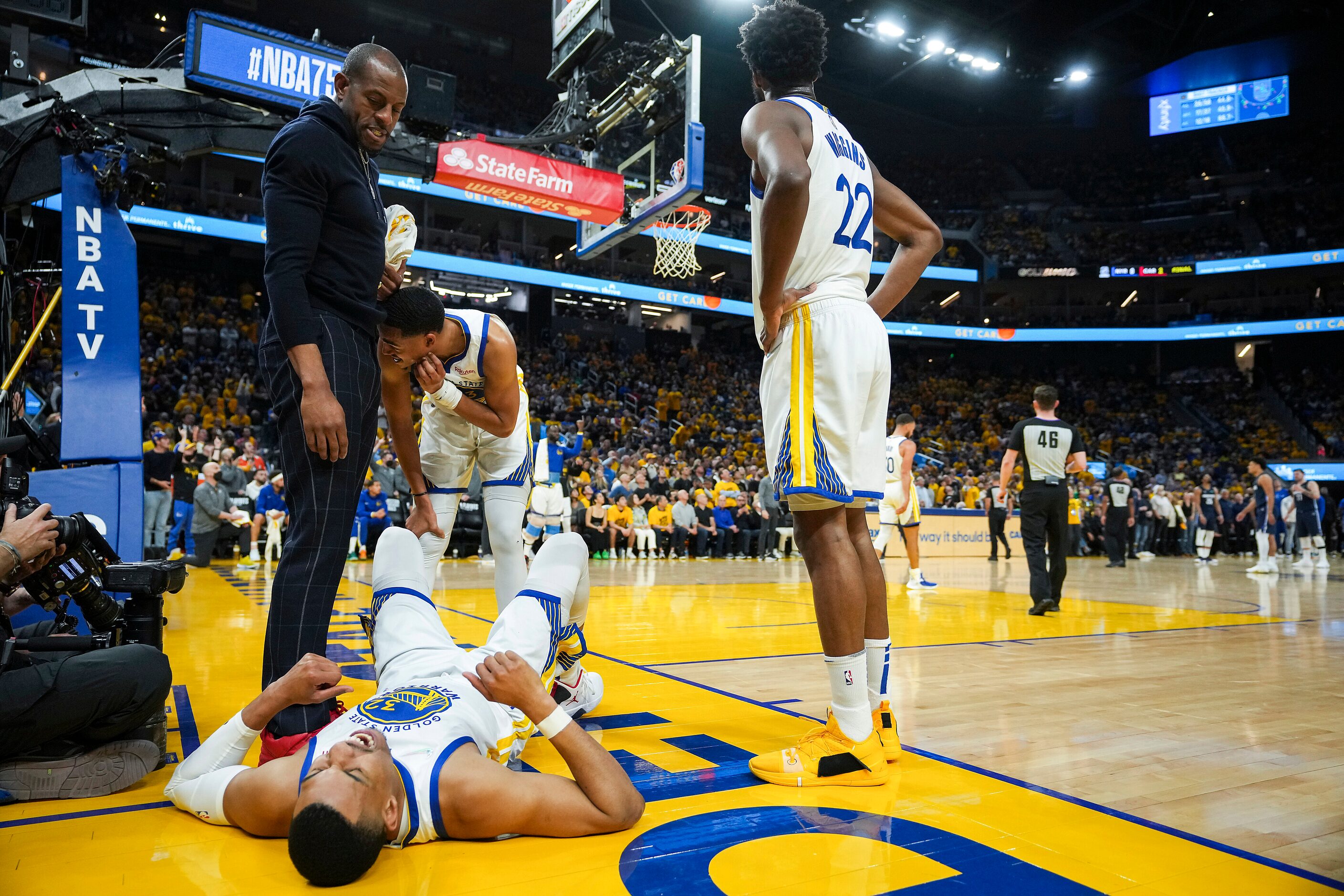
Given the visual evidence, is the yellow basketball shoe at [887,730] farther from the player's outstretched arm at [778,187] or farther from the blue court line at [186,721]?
the blue court line at [186,721]

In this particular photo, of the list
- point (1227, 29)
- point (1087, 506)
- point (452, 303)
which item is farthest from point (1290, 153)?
point (452, 303)

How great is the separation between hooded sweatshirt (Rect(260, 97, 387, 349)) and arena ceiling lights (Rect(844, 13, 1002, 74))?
25794 millimetres

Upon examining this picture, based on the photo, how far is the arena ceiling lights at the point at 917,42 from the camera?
972 inches

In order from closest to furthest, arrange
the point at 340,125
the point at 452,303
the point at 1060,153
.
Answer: the point at 340,125
the point at 452,303
the point at 1060,153

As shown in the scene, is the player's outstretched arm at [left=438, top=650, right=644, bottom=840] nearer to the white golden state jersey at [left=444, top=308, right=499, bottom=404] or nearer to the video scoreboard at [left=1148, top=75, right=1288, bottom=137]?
the white golden state jersey at [left=444, top=308, right=499, bottom=404]

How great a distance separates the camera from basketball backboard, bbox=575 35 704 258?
25.2ft

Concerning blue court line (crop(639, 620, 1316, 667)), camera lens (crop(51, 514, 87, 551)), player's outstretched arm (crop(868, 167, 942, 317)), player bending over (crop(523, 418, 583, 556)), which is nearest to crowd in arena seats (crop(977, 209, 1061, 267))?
player bending over (crop(523, 418, 583, 556))

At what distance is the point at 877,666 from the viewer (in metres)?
2.70

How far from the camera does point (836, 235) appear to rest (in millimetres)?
2666

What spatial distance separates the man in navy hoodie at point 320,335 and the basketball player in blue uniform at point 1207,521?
16982 millimetres

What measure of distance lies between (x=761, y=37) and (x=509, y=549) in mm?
2189

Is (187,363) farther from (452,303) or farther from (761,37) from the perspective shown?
(761,37)

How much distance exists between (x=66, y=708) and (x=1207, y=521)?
20462 mm

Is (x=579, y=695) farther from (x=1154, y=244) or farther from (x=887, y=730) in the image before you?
(x=1154, y=244)
